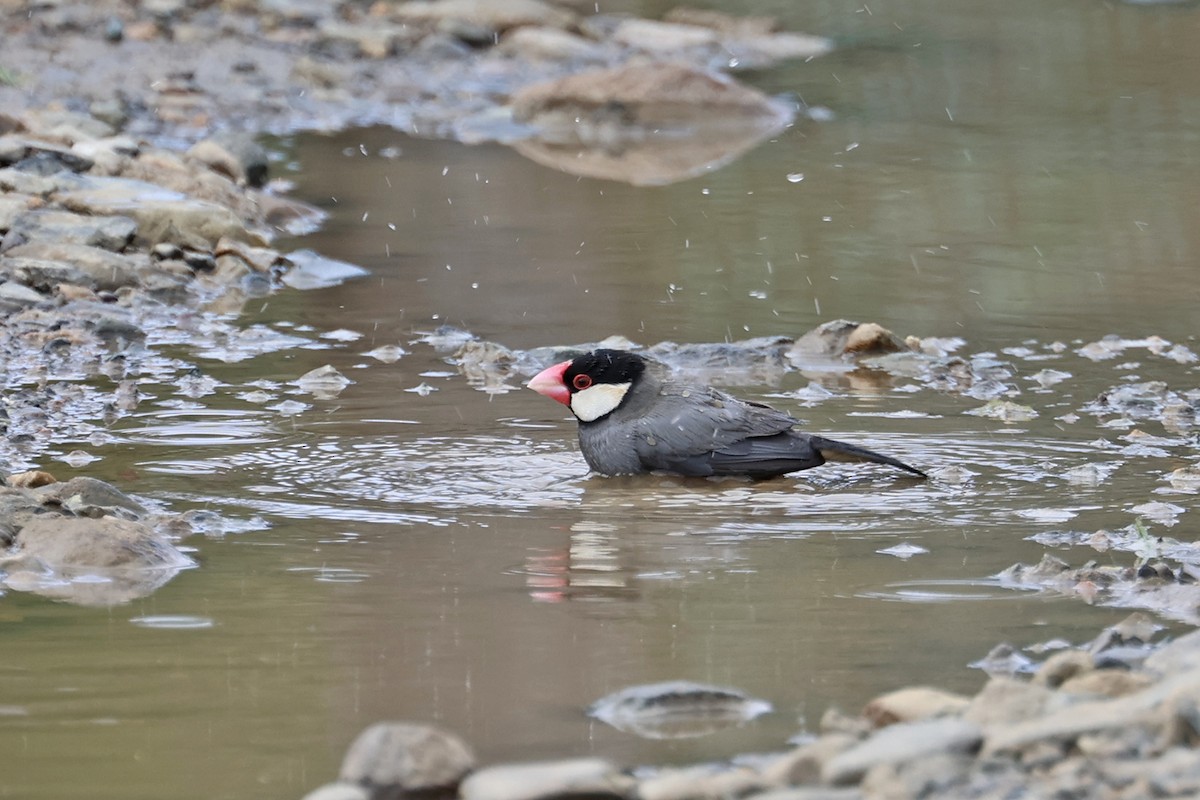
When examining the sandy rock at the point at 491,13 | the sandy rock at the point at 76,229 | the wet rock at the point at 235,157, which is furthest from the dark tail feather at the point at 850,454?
the sandy rock at the point at 491,13

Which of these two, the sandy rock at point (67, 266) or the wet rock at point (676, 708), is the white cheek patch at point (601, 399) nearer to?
the wet rock at point (676, 708)

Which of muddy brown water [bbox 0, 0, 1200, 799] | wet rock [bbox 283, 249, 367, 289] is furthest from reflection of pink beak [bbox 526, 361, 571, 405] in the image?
wet rock [bbox 283, 249, 367, 289]

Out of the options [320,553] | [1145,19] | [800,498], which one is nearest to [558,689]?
[320,553]

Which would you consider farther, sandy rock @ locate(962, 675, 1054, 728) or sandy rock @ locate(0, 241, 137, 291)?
sandy rock @ locate(0, 241, 137, 291)

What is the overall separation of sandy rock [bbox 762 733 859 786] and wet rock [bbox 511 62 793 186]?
553 inches

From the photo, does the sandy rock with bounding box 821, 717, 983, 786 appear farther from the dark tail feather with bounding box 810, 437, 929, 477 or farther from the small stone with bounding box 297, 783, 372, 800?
the dark tail feather with bounding box 810, 437, 929, 477

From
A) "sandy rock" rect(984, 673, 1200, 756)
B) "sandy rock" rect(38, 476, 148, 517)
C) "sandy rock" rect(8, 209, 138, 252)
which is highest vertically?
"sandy rock" rect(8, 209, 138, 252)

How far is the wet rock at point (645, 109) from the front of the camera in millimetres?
18141

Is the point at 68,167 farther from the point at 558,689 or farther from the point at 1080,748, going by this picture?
the point at 1080,748

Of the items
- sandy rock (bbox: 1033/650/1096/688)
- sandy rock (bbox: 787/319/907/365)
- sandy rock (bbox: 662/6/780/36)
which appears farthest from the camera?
sandy rock (bbox: 662/6/780/36)

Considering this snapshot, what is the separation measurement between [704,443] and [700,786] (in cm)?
336

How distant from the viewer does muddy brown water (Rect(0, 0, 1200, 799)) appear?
4.68m

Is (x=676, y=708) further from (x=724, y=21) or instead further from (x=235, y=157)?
(x=724, y=21)

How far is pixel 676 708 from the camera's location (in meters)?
4.54
